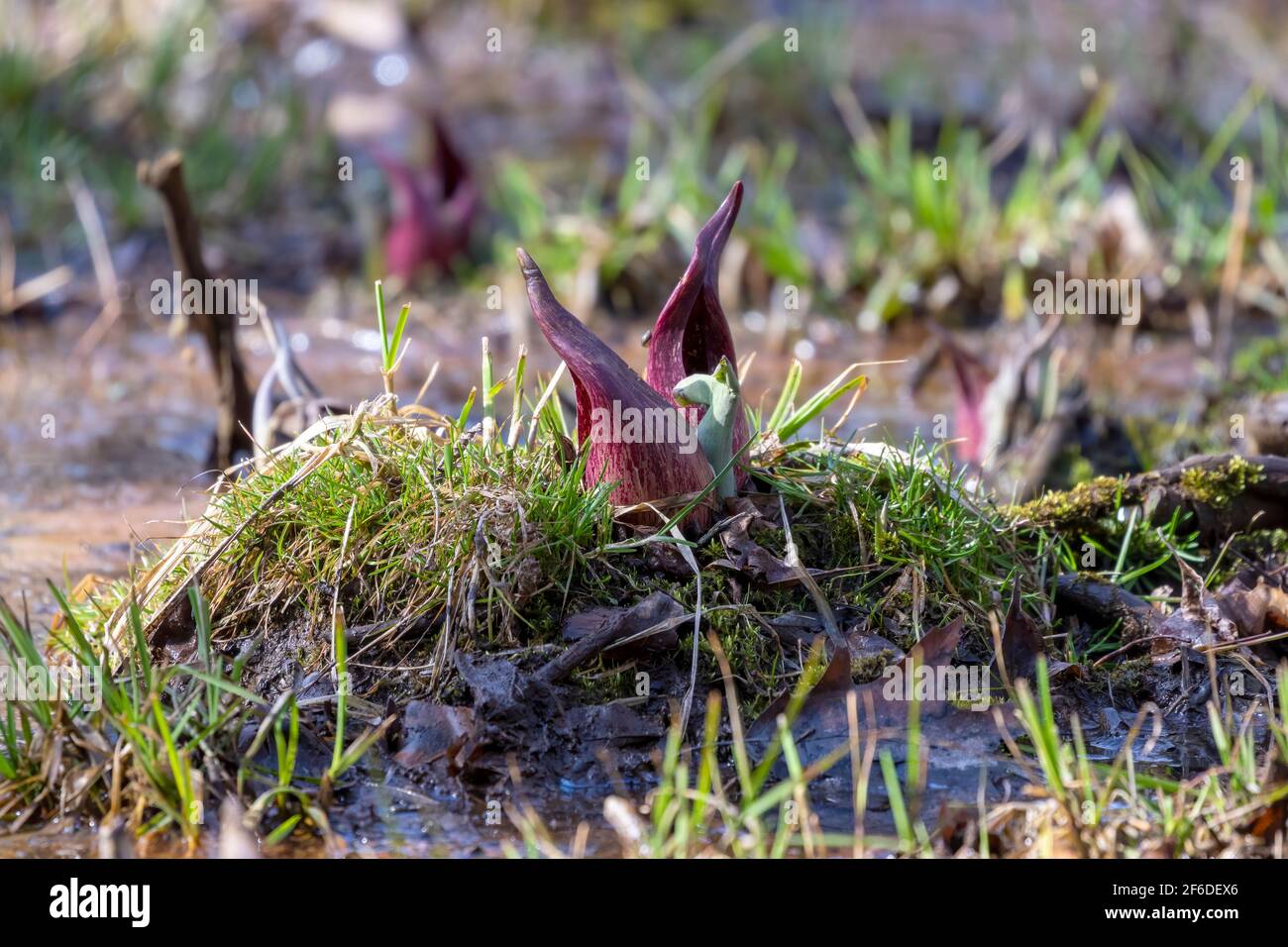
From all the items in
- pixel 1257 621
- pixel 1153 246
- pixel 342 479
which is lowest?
pixel 1257 621

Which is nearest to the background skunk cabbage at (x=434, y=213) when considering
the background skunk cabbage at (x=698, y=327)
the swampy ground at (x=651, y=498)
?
the swampy ground at (x=651, y=498)

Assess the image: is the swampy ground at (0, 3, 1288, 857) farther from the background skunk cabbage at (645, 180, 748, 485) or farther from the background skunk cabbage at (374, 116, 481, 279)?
the background skunk cabbage at (645, 180, 748, 485)

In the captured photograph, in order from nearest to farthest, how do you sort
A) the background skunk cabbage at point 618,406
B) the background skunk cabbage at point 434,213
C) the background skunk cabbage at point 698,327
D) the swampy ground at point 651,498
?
1. the swampy ground at point 651,498
2. the background skunk cabbage at point 618,406
3. the background skunk cabbage at point 698,327
4. the background skunk cabbage at point 434,213

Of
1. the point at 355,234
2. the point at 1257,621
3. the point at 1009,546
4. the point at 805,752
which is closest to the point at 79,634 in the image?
the point at 805,752

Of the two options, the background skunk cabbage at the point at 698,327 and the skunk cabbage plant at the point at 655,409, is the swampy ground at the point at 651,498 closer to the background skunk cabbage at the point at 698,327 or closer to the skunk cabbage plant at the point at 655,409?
the skunk cabbage plant at the point at 655,409

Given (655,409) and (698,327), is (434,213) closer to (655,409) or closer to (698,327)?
(698,327)

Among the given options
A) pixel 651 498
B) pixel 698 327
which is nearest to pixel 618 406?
pixel 651 498
